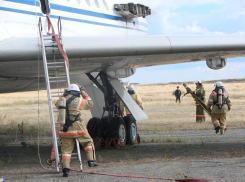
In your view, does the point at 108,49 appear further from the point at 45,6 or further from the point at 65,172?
the point at 65,172

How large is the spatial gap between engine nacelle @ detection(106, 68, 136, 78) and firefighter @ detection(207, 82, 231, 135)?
295 centimetres

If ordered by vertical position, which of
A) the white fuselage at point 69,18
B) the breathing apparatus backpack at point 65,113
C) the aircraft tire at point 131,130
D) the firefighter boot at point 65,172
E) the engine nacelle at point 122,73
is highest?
the white fuselage at point 69,18

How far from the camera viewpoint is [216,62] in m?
10.7

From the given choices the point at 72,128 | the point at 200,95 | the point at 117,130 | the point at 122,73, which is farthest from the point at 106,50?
the point at 200,95

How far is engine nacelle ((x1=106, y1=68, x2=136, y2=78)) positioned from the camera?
1178 centimetres

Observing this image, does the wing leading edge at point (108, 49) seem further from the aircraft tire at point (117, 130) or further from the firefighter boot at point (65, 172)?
the firefighter boot at point (65, 172)

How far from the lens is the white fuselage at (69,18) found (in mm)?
7773

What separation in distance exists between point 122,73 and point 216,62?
3.23 meters

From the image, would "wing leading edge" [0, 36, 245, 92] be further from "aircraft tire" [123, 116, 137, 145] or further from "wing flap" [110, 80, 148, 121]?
"aircraft tire" [123, 116, 137, 145]

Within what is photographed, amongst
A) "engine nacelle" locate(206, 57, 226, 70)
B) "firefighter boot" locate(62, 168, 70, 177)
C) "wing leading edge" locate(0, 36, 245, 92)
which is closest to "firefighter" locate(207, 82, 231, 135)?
"engine nacelle" locate(206, 57, 226, 70)

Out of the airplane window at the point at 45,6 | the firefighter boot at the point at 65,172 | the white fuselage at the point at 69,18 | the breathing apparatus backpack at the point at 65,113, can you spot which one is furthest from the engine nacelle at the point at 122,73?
the firefighter boot at the point at 65,172

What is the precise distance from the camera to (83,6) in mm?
9969

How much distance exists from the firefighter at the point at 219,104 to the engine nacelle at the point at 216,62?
6.68 ft

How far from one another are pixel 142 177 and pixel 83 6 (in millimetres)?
5581
